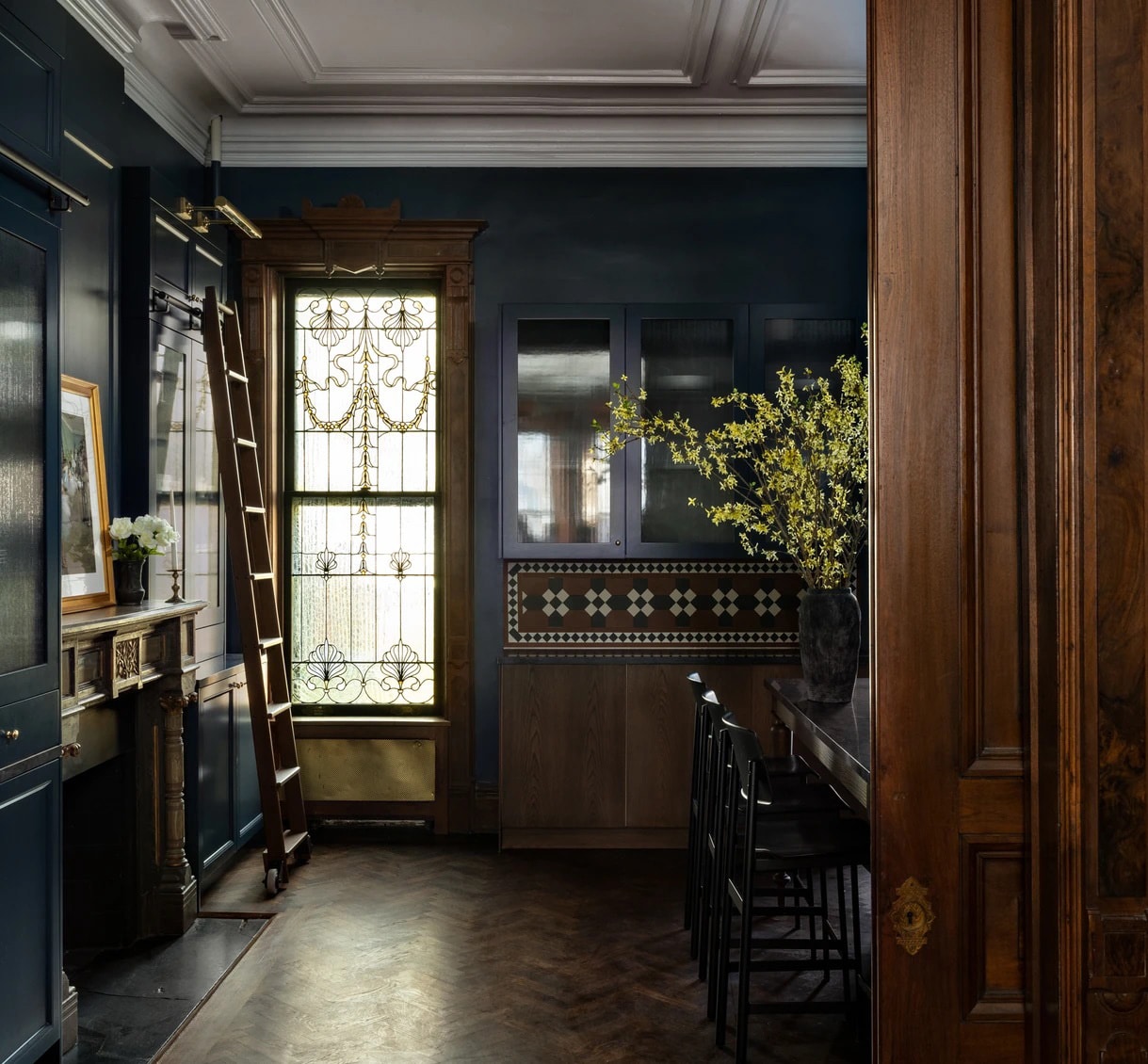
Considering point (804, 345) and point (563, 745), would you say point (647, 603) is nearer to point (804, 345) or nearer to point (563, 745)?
point (563, 745)

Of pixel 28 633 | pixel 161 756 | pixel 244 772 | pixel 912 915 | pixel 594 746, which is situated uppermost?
pixel 28 633

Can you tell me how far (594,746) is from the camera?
4660 mm

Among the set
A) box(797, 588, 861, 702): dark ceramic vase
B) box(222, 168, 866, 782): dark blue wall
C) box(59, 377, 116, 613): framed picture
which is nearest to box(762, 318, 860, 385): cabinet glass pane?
box(222, 168, 866, 782): dark blue wall

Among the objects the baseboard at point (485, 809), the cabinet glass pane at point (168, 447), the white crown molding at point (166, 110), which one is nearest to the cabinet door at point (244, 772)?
the cabinet glass pane at point (168, 447)

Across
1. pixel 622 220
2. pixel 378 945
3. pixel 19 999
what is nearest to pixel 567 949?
pixel 378 945

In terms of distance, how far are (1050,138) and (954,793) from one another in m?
1.00

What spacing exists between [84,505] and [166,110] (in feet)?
6.33

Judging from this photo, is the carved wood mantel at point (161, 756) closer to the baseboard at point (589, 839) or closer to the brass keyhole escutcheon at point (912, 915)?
the baseboard at point (589, 839)

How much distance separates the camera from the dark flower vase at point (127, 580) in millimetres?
3713

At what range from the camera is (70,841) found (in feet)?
12.0

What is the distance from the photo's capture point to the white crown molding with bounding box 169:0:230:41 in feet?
12.6

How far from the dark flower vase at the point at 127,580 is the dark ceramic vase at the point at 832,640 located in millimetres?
2408

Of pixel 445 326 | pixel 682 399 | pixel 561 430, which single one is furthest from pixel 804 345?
pixel 445 326

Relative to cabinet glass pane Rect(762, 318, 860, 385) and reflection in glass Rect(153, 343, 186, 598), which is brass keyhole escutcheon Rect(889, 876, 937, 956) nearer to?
reflection in glass Rect(153, 343, 186, 598)
